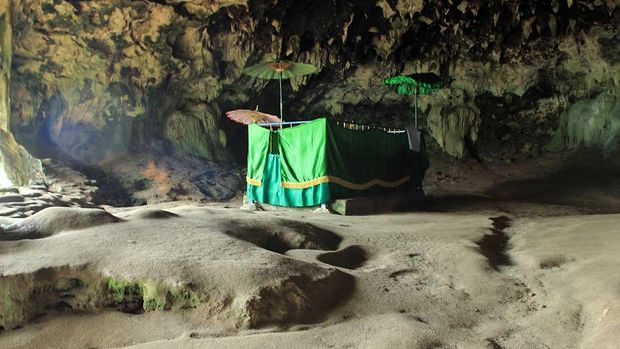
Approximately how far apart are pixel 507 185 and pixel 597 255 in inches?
388

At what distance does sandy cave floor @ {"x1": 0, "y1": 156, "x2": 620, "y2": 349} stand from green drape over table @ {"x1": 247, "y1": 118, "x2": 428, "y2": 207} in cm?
322

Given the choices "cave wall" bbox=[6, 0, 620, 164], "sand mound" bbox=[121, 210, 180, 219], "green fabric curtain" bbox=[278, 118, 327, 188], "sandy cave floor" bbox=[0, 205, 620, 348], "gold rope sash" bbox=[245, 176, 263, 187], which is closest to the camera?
"sandy cave floor" bbox=[0, 205, 620, 348]

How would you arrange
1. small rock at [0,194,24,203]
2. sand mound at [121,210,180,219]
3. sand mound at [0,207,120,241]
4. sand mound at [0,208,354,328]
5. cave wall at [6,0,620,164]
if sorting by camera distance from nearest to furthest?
sand mound at [0,208,354,328] → sand mound at [0,207,120,241] → sand mound at [121,210,180,219] → small rock at [0,194,24,203] → cave wall at [6,0,620,164]

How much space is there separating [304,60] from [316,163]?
23.8 feet

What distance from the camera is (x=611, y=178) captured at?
38.8 ft

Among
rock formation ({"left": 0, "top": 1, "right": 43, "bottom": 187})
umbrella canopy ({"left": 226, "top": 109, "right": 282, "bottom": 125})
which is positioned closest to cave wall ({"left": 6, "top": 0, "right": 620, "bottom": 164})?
rock formation ({"left": 0, "top": 1, "right": 43, "bottom": 187})

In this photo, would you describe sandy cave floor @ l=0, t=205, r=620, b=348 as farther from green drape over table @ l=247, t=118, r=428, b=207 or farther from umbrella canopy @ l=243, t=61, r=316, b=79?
umbrella canopy @ l=243, t=61, r=316, b=79

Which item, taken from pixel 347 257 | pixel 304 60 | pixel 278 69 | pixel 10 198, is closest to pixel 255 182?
pixel 278 69

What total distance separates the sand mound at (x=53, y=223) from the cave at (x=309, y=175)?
0.02m

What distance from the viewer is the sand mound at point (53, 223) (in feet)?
11.7

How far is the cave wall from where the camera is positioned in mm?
11609

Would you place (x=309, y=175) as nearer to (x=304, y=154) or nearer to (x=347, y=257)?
(x=304, y=154)

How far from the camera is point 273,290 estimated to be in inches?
111

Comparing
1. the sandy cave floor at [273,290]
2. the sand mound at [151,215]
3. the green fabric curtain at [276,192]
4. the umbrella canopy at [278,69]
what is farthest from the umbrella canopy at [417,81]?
the sand mound at [151,215]
